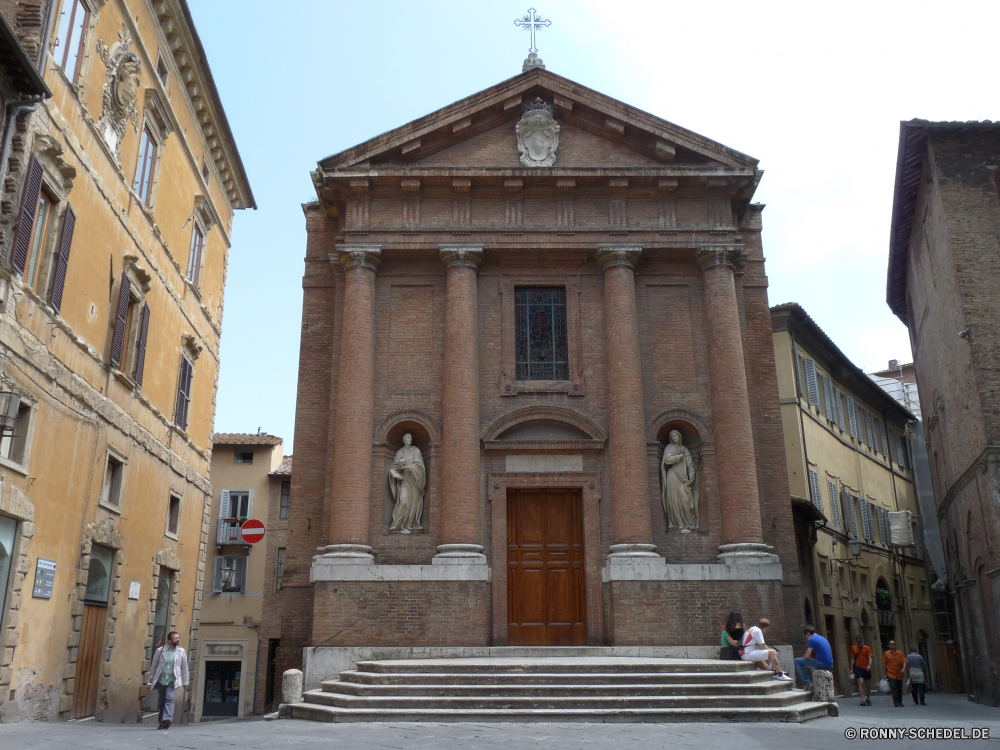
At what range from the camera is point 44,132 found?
1328 cm

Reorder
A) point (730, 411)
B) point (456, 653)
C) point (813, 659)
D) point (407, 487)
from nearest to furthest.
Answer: point (813, 659) < point (456, 653) < point (407, 487) < point (730, 411)

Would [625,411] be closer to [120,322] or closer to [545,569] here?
[545,569]

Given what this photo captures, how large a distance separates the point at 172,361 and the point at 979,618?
19.9 m

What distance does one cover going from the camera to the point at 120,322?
1684cm

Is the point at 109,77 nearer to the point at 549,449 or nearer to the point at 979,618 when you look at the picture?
the point at 549,449

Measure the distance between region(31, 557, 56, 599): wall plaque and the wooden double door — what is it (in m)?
8.01

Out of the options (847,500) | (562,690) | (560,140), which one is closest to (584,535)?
(562,690)

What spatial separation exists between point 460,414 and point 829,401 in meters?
17.9

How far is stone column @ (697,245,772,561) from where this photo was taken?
17.3 m

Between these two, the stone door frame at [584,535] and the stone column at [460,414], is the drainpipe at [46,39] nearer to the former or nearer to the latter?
the stone column at [460,414]

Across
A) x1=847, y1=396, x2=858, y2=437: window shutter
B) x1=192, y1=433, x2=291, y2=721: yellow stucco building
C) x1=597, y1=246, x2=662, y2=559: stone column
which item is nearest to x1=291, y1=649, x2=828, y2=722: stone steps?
x1=597, y1=246, x2=662, y2=559: stone column

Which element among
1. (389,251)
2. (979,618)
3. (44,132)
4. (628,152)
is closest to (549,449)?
(389,251)

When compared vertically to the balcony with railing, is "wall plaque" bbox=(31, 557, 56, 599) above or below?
below

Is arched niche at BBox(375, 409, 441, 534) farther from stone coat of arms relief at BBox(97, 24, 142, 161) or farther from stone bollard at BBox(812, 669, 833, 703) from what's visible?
stone bollard at BBox(812, 669, 833, 703)
